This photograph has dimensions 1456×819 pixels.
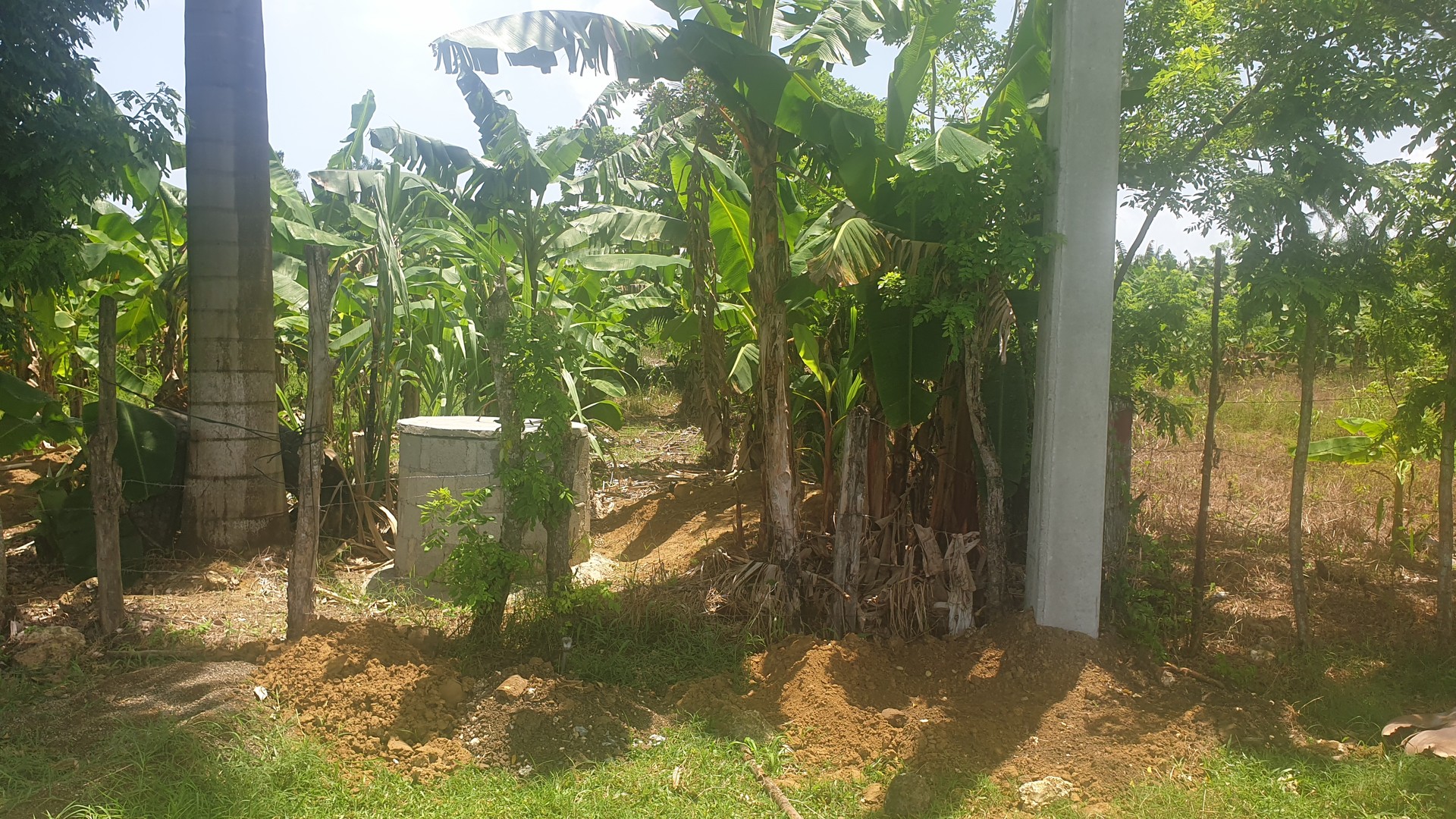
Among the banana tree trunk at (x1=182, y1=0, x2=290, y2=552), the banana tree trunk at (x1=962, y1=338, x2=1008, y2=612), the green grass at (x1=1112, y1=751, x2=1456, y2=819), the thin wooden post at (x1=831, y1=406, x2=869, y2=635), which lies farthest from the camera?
the banana tree trunk at (x1=182, y1=0, x2=290, y2=552)

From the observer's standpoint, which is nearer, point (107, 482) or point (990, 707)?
point (990, 707)

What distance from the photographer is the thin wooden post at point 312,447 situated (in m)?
4.75

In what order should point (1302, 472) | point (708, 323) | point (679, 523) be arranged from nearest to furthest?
point (1302, 472) → point (708, 323) → point (679, 523)

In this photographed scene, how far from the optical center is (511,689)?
4.45 metres

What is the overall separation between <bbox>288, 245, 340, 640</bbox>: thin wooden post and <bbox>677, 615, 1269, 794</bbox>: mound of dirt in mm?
2111

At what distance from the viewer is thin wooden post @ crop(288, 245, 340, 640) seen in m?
4.75

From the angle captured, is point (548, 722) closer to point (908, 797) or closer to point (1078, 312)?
point (908, 797)

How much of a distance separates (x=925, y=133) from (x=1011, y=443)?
2.58 metres

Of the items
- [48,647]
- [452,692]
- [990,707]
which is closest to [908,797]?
[990,707]

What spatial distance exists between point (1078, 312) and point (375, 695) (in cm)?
413

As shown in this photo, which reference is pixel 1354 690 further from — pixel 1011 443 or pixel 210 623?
pixel 210 623

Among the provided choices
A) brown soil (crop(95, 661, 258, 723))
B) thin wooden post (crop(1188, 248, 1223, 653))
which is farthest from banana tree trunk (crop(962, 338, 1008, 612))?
brown soil (crop(95, 661, 258, 723))

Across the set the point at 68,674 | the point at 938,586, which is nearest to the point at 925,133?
the point at 938,586

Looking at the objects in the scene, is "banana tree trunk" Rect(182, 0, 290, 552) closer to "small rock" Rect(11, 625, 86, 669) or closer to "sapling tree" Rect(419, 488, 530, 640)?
"small rock" Rect(11, 625, 86, 669)
